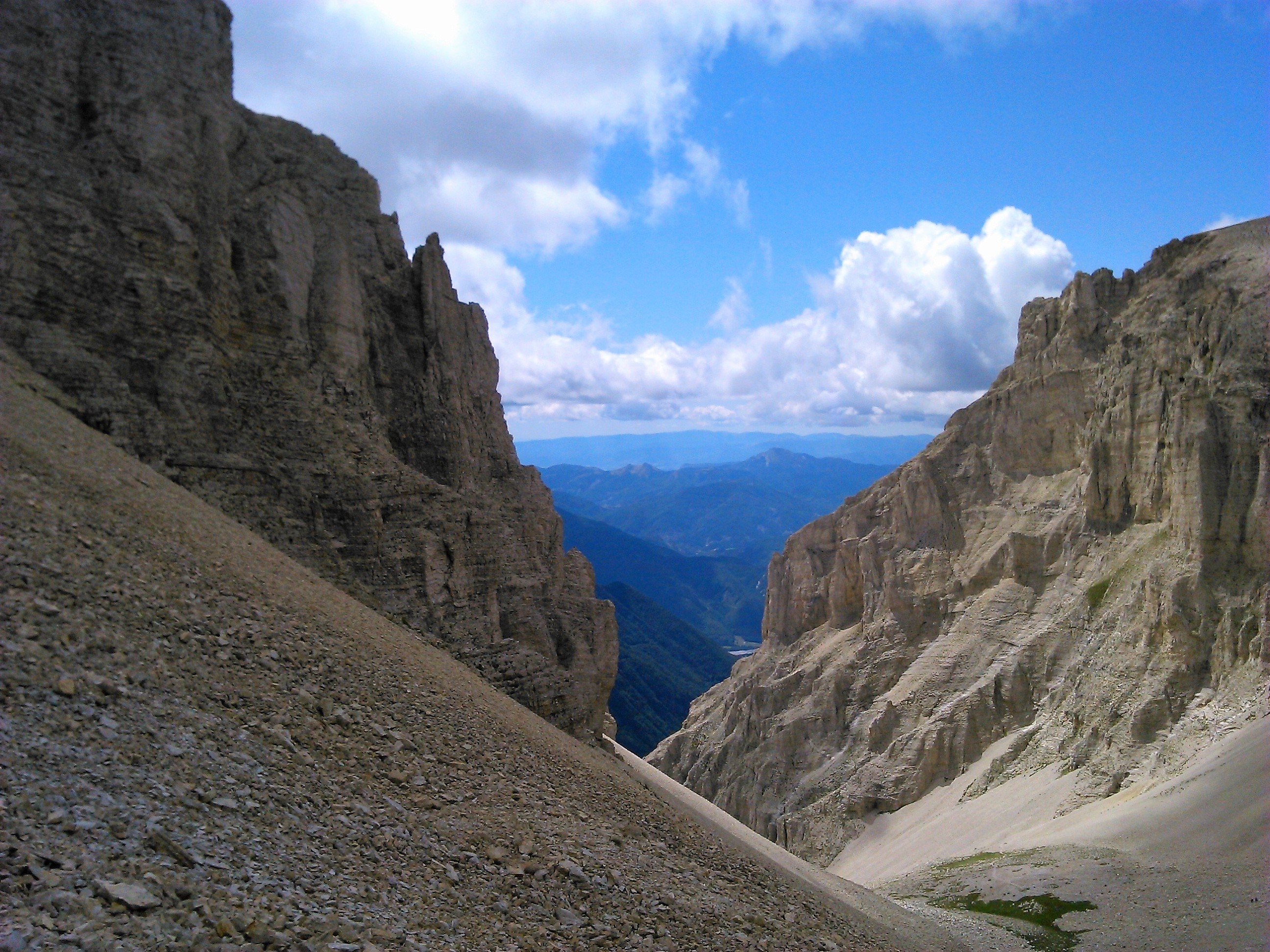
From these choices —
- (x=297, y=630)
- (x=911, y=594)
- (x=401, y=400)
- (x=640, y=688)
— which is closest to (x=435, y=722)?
(x=297, y=630)

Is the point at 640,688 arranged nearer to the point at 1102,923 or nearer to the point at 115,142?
the point at 1102,923

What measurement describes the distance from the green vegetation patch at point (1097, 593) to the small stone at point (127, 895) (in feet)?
194

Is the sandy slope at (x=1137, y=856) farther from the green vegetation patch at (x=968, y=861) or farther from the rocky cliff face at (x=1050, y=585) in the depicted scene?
the rocky cliff face at (x=1050, y=585)

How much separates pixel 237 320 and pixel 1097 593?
5501cm

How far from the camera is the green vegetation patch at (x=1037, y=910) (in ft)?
92.6

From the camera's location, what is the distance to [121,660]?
10984 mm

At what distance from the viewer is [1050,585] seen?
59375 millimetres

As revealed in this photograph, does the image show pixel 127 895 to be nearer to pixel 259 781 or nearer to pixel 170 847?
pixel 170 847

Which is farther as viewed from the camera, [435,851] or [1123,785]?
[1123,785]

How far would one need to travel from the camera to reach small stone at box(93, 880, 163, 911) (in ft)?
24.0

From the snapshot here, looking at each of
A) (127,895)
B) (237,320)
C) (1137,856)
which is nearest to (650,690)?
(1137,856)

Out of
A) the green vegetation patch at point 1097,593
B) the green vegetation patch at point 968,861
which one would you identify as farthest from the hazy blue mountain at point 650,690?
the green vegetation patch at point 968,861

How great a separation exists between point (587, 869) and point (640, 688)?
148 meters

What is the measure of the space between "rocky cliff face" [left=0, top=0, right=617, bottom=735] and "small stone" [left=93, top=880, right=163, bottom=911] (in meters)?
14.0
